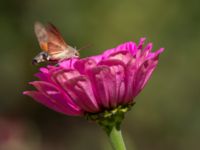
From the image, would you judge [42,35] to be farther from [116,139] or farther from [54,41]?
[116,139]

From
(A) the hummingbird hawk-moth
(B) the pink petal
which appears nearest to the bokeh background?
(A) the hummingbird hawk-moth

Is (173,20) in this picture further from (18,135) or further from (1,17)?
(18,135)

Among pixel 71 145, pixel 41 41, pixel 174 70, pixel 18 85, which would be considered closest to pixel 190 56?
pixel 174 70

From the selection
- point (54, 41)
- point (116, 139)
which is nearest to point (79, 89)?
point (116, 139)

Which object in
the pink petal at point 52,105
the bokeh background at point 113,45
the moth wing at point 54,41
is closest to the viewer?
the pink petal at point 52,105

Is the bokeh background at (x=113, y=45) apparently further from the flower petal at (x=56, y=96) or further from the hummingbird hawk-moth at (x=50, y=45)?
the flower petal at (x=56, y=96)

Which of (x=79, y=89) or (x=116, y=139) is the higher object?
(x=79, y=89)

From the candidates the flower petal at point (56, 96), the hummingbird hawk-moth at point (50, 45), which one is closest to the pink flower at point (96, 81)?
the flower petal at point (56, 96)
